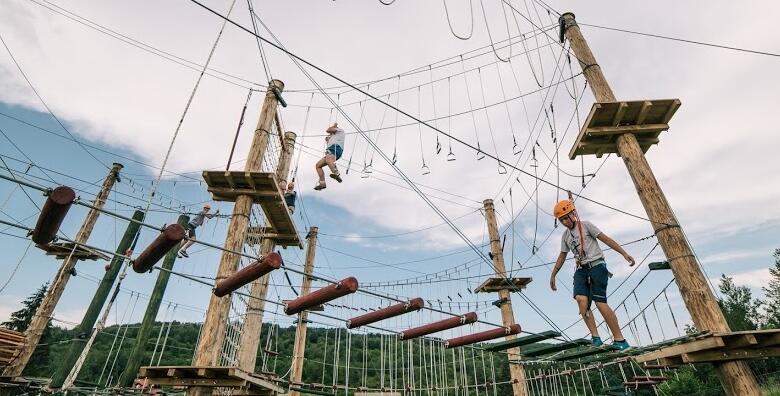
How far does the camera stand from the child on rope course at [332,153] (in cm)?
777

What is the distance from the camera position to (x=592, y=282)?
4.56 metres

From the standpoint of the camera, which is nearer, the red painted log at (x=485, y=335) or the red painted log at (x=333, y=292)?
Result: the red painted log at (x=333, y=292)

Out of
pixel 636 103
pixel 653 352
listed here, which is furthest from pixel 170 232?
pixel 636 103

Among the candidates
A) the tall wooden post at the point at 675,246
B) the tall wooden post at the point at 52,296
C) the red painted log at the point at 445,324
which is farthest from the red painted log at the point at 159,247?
the tall wooden post at the point at 52,296

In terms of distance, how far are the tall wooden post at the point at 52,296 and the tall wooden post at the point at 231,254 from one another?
142 inches

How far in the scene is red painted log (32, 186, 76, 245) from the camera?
8.31 feet

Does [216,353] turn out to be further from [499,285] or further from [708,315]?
[499,285]

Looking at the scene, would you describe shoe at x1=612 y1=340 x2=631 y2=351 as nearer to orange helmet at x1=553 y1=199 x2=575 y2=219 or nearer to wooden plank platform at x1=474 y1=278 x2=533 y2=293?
orange helmet at x1=553 y1=199 x2=575 y2=219

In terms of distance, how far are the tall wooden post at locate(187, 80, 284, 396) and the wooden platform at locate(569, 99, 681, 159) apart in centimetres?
510

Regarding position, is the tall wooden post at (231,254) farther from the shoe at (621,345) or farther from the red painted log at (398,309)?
the shoe at (621,345)

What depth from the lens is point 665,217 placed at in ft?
16.1

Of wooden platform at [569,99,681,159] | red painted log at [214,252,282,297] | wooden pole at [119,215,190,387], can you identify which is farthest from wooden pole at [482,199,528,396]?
wooden pole at [119,215,190,387]

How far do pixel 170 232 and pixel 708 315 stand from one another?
531 centimetres

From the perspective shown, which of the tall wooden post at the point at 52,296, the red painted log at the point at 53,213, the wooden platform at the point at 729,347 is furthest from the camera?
the tall wooden post at the point at 52,296
